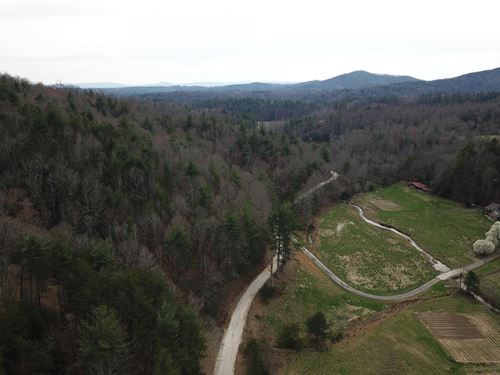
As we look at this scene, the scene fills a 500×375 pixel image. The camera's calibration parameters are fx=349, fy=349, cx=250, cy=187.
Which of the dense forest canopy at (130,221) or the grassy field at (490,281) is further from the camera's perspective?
the grassy field at (490,281)

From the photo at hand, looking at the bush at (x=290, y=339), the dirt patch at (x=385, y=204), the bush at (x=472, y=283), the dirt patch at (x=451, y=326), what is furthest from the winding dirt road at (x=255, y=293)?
the dirt patch at (x=385, y=204)

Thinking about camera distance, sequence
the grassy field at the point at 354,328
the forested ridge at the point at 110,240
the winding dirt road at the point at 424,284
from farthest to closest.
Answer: the winding dirt road at the point at 424,284
the grassy field at the point at 354,328
the forested ridge at the point at 110,240

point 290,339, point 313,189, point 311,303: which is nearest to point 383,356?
point 290,339

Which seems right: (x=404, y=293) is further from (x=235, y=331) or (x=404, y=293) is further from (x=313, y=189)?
(x=313, y=189)

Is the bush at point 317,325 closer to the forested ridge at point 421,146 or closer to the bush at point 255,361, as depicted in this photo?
the bush at point 255,361

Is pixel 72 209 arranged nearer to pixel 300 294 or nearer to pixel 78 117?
pixel 78 117

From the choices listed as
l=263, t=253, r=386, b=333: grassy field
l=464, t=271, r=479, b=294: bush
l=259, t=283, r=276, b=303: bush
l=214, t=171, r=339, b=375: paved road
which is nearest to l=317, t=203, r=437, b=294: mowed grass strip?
l=263, t=253, r=386, b=333: grassy field

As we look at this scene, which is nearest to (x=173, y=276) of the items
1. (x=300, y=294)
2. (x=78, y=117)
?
(x=300, y=294)
